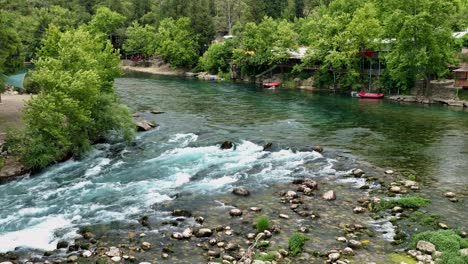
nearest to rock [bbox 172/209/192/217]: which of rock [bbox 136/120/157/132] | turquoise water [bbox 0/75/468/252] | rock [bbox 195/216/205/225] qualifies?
turquoise water [bbox 0/75/468/252]

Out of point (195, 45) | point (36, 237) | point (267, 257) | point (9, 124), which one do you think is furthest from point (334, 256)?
point (195, 45)

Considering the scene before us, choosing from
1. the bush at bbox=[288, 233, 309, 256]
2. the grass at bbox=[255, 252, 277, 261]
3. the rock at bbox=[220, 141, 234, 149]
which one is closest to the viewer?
the grass at bbox=[255, 252, 277, 261]

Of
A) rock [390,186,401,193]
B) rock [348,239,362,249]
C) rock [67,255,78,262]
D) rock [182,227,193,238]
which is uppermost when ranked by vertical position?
rock [390,186,401,193]

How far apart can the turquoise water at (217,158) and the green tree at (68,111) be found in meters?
1.29

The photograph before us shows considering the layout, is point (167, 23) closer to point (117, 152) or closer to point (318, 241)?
point (117, 152)

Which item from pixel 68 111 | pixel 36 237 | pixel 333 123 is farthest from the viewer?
pixel 333 123

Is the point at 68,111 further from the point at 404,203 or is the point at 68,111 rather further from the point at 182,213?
the point at 404,203

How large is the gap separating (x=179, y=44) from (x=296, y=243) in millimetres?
82600

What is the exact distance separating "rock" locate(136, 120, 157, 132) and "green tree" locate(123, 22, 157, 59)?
2519 inches

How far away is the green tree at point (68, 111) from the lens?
28.1 metres

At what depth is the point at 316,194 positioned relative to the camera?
950 inches

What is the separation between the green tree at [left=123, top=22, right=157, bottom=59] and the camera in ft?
339

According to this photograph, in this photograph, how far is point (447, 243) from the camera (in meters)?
17.5

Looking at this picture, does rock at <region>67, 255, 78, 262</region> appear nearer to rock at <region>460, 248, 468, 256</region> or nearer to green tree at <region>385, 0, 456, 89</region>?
rock at <region>460, 248, 468, 256</region>
